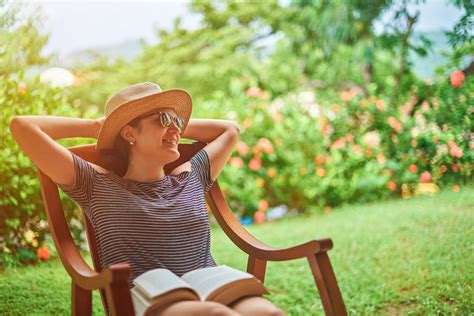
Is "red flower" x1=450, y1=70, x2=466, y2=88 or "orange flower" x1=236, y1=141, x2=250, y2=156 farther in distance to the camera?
"orange flower" x1=236, y1=141, x2=250, y2=156

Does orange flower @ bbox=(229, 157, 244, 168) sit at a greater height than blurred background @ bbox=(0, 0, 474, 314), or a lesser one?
lesser

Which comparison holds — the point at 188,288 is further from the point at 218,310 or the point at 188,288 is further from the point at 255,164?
the point at 255,164

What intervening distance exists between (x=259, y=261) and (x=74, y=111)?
1.82 m

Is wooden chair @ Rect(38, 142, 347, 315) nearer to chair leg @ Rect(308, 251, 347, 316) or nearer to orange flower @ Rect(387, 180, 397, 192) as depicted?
chair leg @ Rect(308, 251, 347, 316)

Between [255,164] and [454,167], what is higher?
[454,167]

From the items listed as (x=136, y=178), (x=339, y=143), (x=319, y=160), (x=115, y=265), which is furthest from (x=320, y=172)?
(x=115, y=265)

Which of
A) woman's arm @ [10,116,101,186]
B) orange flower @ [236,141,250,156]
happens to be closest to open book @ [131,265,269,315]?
woman's arm @ [10,116,101,186]

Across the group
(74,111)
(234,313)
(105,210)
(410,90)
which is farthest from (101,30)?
(234,313)

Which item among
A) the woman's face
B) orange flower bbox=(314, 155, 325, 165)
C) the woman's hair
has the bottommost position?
orange flower bbox=(314, 155, 325, 165)

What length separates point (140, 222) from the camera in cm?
204

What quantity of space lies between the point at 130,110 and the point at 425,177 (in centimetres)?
228

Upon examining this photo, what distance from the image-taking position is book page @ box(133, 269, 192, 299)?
1.74 metres

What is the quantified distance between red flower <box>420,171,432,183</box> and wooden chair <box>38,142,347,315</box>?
1811 millimetres

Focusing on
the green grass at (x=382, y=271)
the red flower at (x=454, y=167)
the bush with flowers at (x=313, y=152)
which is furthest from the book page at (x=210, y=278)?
the bush with flowers at (x=313, y=152)
